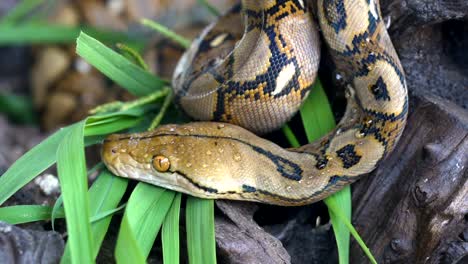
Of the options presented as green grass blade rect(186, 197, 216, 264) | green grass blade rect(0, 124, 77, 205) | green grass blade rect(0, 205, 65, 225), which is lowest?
green grass blade rect(186, 197, 216, 264)

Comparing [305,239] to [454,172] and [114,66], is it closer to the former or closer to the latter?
[454,172]

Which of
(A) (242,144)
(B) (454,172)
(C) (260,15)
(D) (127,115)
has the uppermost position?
(C) (260,15)

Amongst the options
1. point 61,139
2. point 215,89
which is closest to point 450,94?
point 215,89

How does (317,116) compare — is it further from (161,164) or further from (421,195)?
(161,164)

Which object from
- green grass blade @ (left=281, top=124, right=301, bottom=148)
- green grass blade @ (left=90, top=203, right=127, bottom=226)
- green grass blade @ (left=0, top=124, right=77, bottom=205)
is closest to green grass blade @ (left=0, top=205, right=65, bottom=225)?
green grass blade @ (left=0, top=124, right=77, bottom=205)

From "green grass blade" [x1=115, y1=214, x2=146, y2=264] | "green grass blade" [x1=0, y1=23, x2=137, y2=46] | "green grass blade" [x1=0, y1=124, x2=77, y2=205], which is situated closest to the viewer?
"green grass blade" [x1=115, y1=214, x2=146, y2=264]

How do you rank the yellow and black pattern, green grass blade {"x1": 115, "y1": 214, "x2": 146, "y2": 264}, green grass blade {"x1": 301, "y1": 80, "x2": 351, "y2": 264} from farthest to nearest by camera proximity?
green grass blade {"x1": 301, "y1": 80, "x2": 351, "y2": 264}
the yellow and black pattern
green grass blade {"x1": 115, "y1": 214, "x2": 146, "y2": 264}

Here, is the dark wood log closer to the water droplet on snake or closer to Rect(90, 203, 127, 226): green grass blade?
the water droplet on snake

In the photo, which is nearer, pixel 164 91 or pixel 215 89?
pixel 215 89
